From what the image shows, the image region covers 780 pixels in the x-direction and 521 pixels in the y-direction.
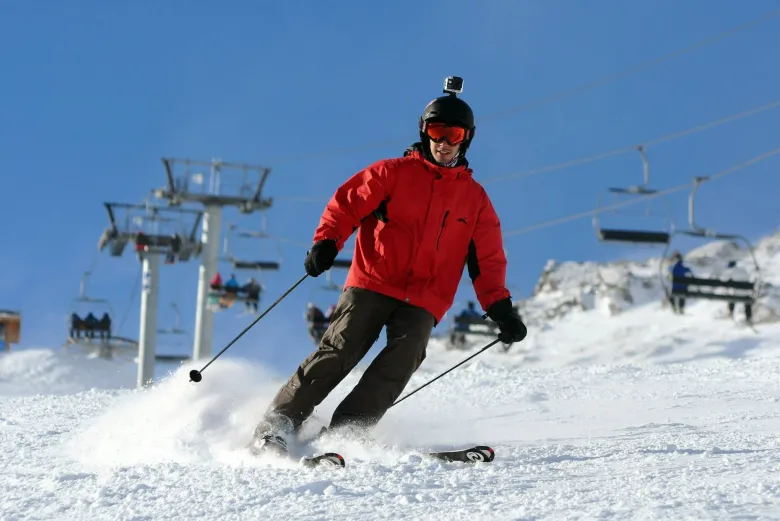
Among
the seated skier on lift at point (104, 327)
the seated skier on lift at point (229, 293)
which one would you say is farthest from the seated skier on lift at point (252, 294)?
the seated skier on lift at point (104, 327)

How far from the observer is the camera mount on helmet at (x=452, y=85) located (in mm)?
4871

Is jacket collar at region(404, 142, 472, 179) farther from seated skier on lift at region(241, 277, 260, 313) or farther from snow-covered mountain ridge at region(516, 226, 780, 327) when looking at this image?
snow-covered mountain ridge at region(516, 226, 780, 327)

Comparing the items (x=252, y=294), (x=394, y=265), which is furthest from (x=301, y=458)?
(x=252, y=294)

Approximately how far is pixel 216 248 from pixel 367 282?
2158cm

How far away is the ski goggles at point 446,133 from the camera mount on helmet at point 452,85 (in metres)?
0.31

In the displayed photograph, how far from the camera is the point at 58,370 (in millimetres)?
26812

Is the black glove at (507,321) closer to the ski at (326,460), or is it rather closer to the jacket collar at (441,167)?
the jacket collar at (441,167)

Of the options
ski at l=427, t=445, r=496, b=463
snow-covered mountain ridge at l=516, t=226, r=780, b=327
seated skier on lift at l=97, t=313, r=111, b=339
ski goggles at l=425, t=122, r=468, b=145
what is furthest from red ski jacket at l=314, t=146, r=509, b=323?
snow-covered mountain ridge at l=516, t=226, r=780, b=327

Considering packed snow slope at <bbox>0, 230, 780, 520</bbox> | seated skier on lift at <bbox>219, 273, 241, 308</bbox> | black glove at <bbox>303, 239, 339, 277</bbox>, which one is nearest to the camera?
packed snow slope at <bbox>0, 230, 780, 520</bbox>

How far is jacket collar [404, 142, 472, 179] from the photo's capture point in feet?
14.9

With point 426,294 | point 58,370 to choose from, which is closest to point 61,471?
point 426,294

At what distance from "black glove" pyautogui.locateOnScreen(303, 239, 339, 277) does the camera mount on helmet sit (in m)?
0.97

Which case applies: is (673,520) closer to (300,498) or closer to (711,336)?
(300,498)

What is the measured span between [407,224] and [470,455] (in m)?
1.07
